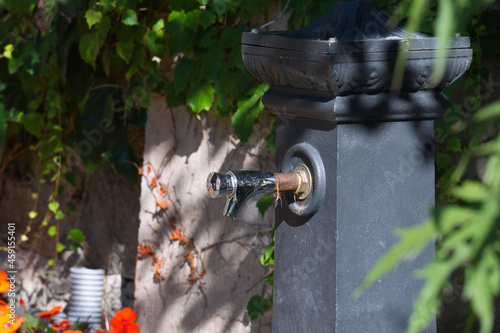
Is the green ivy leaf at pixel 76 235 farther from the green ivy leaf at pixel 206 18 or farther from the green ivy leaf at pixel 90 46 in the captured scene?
the green ivy leaf at pixel 206 18

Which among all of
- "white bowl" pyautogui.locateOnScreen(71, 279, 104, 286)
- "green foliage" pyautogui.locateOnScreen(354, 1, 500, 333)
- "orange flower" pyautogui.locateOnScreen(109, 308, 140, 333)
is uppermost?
"white bowl" pyautogui.locateOnScreen(71, 279, 104, 286)

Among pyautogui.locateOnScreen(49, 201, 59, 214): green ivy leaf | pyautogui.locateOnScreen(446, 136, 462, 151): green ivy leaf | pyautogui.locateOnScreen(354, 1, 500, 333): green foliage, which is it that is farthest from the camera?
pyautogui.locateOnScreen(49, 201, 59, 214): green ivy leaf

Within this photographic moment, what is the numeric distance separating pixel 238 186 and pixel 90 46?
1413 millimetres

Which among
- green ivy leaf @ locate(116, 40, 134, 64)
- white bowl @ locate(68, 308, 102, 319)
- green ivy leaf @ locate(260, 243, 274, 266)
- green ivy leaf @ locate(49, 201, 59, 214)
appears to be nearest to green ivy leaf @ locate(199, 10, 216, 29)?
green ivy leaf @ locate(116, 40, 134, 64)

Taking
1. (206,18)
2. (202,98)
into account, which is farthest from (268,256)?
(206,18)

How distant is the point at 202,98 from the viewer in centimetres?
228

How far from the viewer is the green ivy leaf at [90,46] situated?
249cm

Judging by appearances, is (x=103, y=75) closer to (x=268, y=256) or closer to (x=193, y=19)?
(x=193, y=19)

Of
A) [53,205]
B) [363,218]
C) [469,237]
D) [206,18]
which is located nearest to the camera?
[469,237]

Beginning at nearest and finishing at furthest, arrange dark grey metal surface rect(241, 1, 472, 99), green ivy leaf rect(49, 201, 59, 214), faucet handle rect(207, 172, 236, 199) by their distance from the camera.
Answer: dark grey metal surface rect(241, 1, 472, 99) → faucet handle rect(207, 172, 236, 199) → green ivy leaf rect(49, 201, 59, 214)

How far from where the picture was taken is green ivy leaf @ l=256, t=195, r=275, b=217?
6.84 feet

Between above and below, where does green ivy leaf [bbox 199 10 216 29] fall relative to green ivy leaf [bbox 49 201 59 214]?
above

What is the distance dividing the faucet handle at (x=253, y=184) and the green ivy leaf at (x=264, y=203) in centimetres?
73

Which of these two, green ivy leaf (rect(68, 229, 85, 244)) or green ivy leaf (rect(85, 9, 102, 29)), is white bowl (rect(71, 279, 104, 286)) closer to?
green ivy leaf (rect(68, 229, 85, 244))
